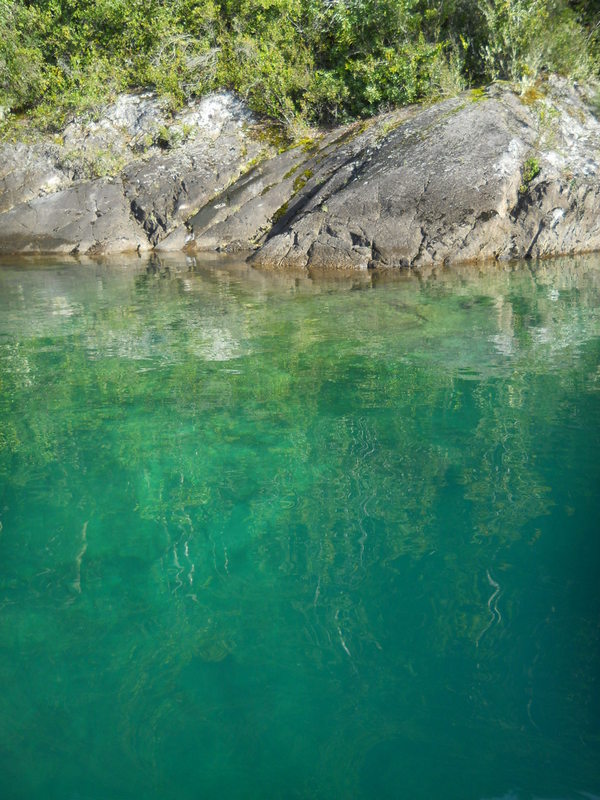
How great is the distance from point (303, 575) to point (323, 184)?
11.1 meters

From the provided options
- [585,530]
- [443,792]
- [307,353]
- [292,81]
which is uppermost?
[292,81]

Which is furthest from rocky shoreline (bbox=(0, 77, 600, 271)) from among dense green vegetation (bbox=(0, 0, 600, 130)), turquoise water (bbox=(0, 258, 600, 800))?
turquoise water (bbox=(0, 258, 600, 800))

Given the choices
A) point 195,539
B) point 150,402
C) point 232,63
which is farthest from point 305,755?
point 232,63

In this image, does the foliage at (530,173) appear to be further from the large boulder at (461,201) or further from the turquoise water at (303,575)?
the turquoise water at (303,575)

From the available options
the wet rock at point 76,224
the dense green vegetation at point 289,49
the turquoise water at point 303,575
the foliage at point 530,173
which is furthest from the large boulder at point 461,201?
the turquoise water at point 303,575

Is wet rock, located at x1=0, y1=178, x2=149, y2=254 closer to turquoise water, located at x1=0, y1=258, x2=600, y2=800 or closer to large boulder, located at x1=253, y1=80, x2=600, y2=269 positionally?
large boulder, located at x1=253, y1=80, x2=600, y2=269

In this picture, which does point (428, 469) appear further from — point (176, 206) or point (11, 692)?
point (176, 206)

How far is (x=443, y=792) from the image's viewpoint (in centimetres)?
189

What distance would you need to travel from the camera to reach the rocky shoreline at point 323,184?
11406 millimetres

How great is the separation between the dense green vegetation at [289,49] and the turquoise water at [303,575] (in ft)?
34.4

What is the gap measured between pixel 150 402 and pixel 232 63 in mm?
14922

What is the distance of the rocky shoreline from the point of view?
37.4 ft

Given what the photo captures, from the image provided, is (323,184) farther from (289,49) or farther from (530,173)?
(289,49)

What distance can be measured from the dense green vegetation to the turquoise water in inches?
413
